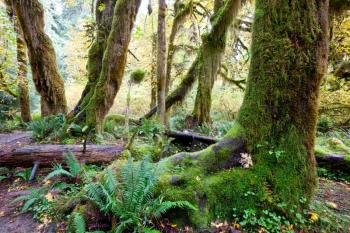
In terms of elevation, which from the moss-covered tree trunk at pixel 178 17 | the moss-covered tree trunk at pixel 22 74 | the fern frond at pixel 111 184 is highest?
the moss-covered tree trunk at pixel 178 17

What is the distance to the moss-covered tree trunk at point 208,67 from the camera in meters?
8.69

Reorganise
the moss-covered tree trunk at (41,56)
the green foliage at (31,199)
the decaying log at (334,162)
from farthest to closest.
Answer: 1. the moss-covered tree trunk at (41,56)
2. the decaying log at (334,162)
3. the green foliage at (31,199)

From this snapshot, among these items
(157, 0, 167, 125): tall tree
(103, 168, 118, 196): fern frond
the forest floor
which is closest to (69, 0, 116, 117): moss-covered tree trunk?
(157, 0, 167, 125): tall tree

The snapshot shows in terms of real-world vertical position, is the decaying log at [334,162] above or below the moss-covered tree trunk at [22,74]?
below

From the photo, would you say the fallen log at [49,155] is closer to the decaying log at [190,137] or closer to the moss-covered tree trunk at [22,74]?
the decaying log at [190,137]

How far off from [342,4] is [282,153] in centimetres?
385

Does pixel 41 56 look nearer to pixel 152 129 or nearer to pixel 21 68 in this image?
pixel 21 68

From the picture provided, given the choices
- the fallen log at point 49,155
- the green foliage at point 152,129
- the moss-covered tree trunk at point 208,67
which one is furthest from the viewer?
the moss-covered tree trunk at point 208,67

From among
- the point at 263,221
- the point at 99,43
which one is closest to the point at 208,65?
the point at 99,43

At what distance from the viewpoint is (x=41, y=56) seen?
→ 919 centimetres

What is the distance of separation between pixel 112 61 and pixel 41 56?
11.1ft

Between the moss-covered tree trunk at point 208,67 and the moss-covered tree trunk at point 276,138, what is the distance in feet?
15.6

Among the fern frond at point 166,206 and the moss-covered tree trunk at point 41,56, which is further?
the moss-covered tree trunk at point 41,56

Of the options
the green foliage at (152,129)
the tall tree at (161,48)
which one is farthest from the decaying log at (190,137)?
the tall tree at (161,48)
